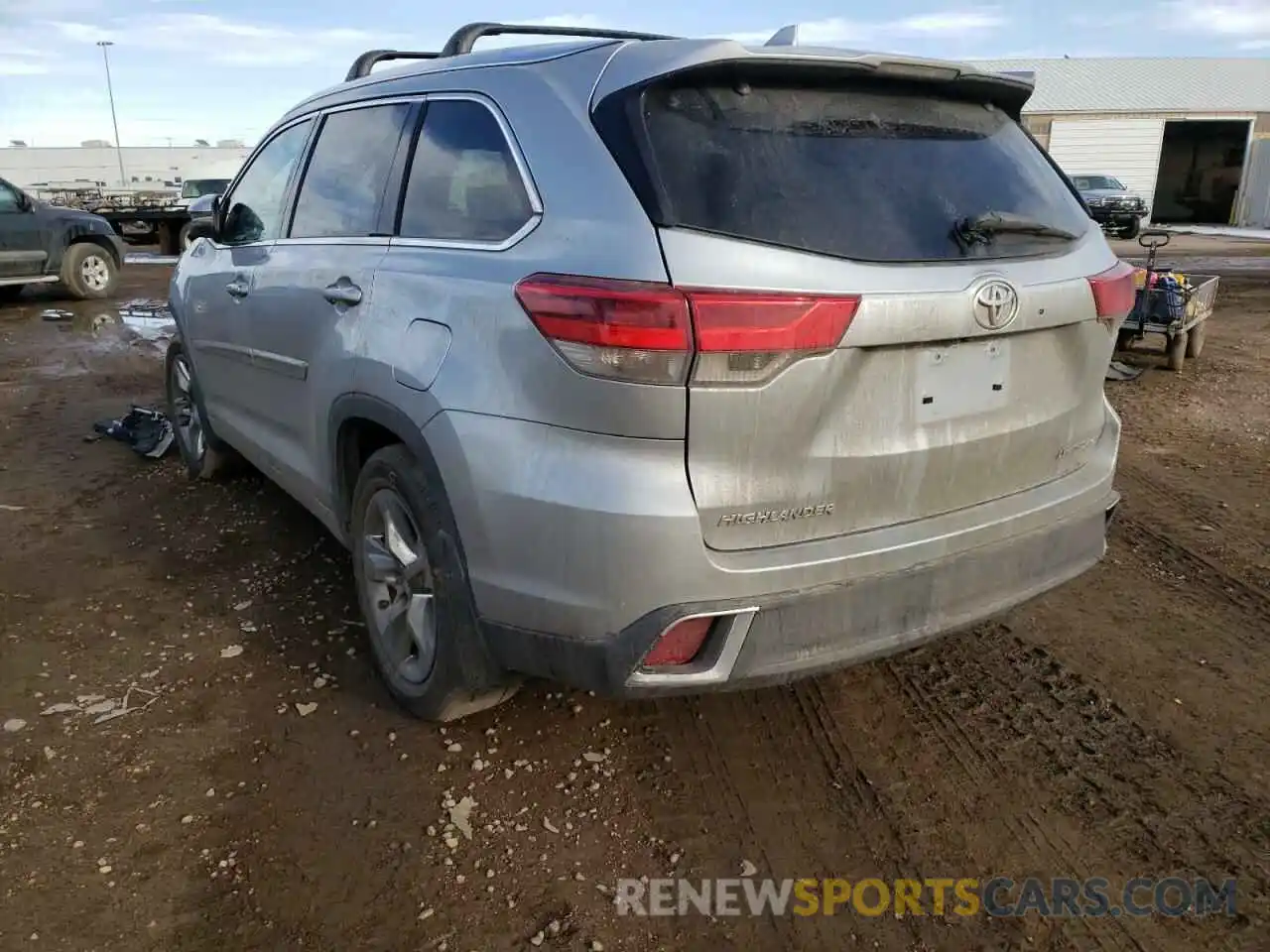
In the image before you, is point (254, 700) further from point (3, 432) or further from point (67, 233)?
point (67, 233)

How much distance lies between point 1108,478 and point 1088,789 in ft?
2.95

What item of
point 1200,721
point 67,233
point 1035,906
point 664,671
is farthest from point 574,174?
point 67,233

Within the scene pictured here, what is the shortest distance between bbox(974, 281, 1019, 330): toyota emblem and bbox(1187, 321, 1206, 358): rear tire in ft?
24.6

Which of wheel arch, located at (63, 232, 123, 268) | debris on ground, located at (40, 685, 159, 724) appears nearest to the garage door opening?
wheel arch, located at (63, 232, 123, 268)

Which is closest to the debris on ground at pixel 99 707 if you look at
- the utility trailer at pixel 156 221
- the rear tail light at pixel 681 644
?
the rear tail light at pixel 681 644

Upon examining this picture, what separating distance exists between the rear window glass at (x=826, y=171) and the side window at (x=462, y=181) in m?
0.44

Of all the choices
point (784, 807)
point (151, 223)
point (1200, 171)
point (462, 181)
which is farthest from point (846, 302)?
point (1200, 171)

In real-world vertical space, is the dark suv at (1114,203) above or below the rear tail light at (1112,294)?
below

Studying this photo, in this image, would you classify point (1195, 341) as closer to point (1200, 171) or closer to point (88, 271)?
point (88, 271)

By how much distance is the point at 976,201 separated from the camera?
2479 millimetres

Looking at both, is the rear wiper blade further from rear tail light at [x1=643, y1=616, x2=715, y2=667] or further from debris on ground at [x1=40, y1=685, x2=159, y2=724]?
debris on ground at [x1=40, y1=685, x2=159, y2=724]

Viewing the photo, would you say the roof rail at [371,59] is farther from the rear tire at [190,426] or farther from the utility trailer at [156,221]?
the utility trailer at [156,221]

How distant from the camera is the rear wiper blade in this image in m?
2.39

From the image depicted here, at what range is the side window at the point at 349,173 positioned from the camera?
3.07 m
